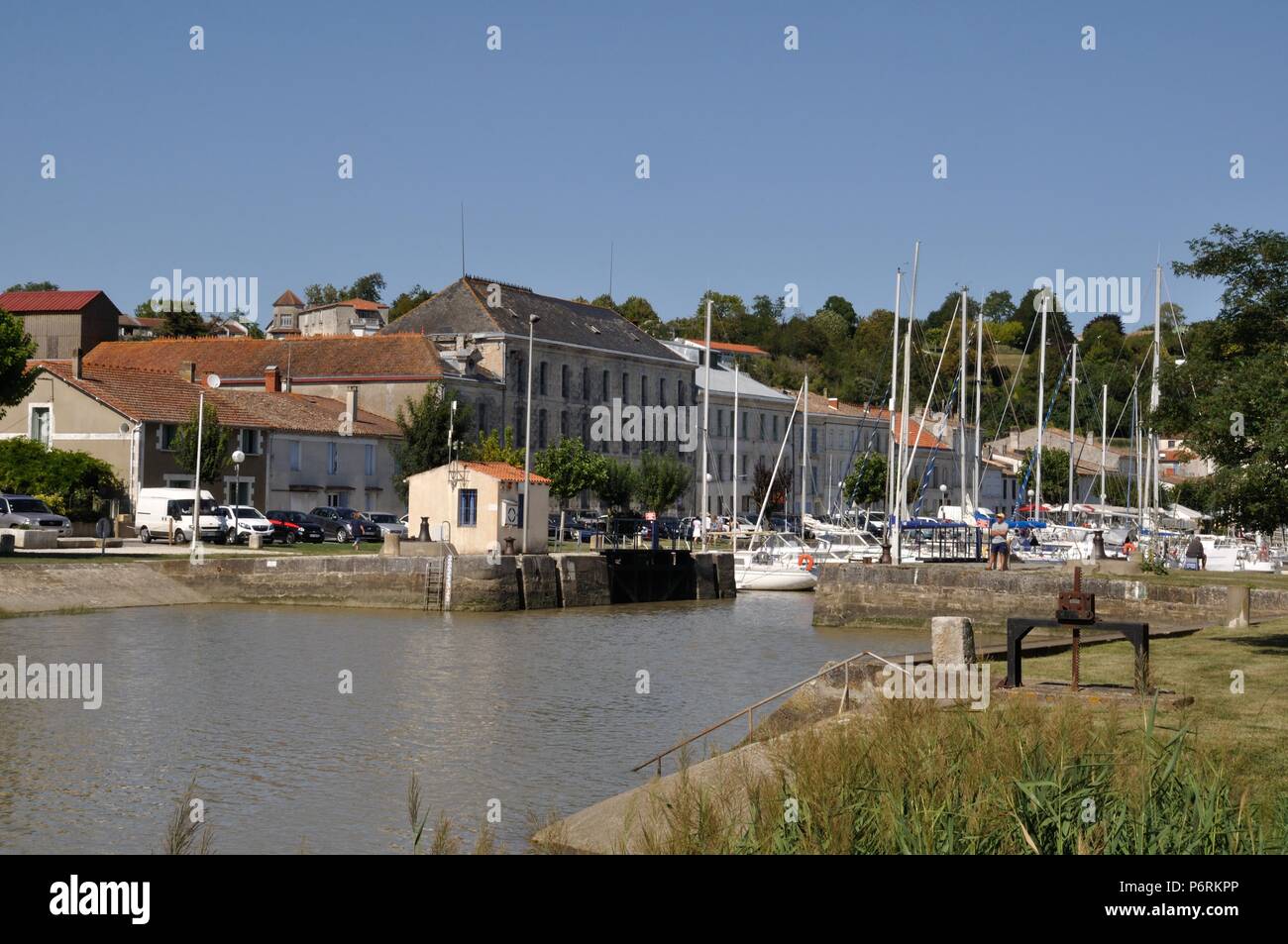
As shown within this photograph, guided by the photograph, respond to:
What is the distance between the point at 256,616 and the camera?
4278cm

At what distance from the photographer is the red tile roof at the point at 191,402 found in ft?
208

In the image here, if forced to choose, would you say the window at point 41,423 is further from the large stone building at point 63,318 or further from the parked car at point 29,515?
the large stone building at point 63,318

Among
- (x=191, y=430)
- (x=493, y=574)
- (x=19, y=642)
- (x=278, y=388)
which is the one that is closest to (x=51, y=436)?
(x=191, y=430)

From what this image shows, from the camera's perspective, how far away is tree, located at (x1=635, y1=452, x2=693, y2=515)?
84.5 meters

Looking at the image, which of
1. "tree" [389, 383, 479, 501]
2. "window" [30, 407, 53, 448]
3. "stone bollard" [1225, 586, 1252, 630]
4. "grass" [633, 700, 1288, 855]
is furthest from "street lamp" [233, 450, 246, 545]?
"grass" [633, 700, 1288, 855]

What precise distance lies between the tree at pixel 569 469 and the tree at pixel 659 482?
15.3 feet

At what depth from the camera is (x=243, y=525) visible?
57.8 metres

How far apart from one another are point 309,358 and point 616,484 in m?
18.7

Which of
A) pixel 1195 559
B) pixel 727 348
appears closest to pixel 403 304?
pixel 727 348

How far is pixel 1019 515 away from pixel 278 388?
39263 mm

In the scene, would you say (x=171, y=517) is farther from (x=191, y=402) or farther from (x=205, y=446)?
(x=191, y=402)

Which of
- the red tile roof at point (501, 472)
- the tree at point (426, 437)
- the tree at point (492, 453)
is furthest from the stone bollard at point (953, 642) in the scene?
the tree at point (426, 437)

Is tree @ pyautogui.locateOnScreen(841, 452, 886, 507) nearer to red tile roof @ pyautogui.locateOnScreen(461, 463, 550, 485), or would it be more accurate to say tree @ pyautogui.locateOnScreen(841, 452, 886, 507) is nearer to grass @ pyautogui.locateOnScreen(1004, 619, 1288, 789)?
red tile roof @ pyautogui.locateOnScreen(461, 463, 550, 485)
